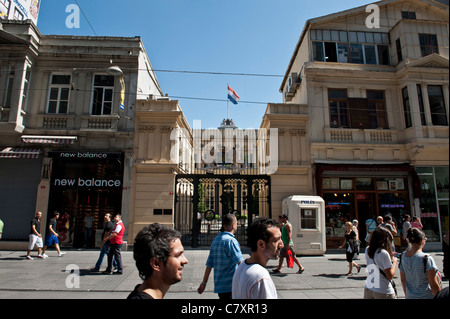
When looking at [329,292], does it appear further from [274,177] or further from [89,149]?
[89,149]

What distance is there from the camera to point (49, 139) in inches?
537

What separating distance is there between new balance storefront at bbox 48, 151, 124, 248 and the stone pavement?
251 cm

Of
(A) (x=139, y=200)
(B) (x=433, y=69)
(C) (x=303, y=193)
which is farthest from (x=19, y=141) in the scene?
(B) (x=433, y=69)

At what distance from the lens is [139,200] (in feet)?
45.4

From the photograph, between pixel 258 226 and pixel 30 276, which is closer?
pixel 258 226

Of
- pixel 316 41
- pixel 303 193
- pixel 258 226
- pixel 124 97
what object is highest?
pixel 316 41

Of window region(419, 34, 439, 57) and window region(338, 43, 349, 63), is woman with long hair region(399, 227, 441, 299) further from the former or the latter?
window region(419, 34, 439, 57)

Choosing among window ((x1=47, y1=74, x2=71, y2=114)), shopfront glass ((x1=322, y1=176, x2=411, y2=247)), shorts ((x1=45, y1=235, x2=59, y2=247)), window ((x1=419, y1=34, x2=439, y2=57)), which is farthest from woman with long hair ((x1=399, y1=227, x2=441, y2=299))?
window ((x1=419, y1=34, x2=439, y2=57))

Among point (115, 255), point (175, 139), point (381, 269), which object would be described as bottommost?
point (115, 255)

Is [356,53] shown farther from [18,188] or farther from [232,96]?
[18,188]

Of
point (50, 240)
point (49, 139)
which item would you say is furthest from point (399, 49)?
point (50, 240)

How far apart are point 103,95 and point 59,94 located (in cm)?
235

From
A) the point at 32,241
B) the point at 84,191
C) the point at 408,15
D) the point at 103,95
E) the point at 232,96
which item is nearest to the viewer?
the point at 32,241

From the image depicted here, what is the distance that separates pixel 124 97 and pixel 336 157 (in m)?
11.9
